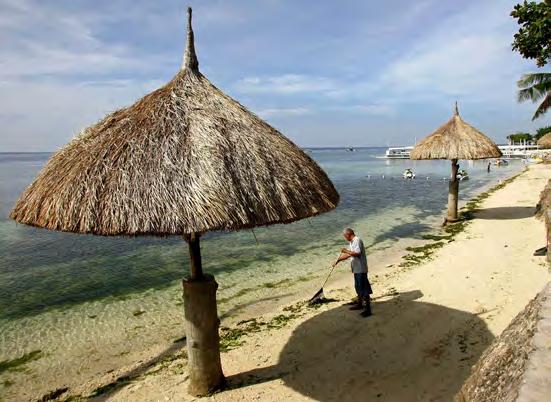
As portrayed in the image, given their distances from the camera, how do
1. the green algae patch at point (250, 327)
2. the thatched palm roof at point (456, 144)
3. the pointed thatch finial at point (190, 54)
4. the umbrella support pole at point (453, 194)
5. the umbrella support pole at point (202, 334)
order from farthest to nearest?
the umbrella support pole at point (453, 194), the thatched palm roof at point (456, 144), the green algae patch at point (250, 327), the pointed thatch finial at point (190, 54), the umbrella support pole at point (202, 334)

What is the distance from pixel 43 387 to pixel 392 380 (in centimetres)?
592

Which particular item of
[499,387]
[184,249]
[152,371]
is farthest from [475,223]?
[499,387]

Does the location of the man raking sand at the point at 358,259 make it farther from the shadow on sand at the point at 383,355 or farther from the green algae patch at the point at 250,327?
the green algae patch at the point at 250,327

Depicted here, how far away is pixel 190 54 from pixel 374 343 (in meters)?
5.57

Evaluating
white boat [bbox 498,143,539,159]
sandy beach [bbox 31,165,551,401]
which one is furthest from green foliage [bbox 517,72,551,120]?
white boat [bbox 498,143,539,159]

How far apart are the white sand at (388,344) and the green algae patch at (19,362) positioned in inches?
106

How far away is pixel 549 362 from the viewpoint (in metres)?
2.04

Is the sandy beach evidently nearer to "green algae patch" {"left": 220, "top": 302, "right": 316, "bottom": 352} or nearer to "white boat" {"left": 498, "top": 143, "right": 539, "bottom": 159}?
"green algae patch" {"left": 220, "top": 302, "right": 316, "bottom": 352}

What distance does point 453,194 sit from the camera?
1616 centimetres

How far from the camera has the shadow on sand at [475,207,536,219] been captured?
16766mm

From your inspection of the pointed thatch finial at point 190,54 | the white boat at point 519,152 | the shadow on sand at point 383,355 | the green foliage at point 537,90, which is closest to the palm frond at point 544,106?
the green foliage at point 537,90

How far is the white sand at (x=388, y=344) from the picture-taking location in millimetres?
5402

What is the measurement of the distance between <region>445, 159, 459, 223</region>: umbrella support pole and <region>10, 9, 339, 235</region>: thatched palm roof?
12.4m

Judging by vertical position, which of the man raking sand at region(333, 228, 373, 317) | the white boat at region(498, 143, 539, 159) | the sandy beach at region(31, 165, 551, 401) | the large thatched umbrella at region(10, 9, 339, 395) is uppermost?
the white boat at region(498, 143, 539, 159)
